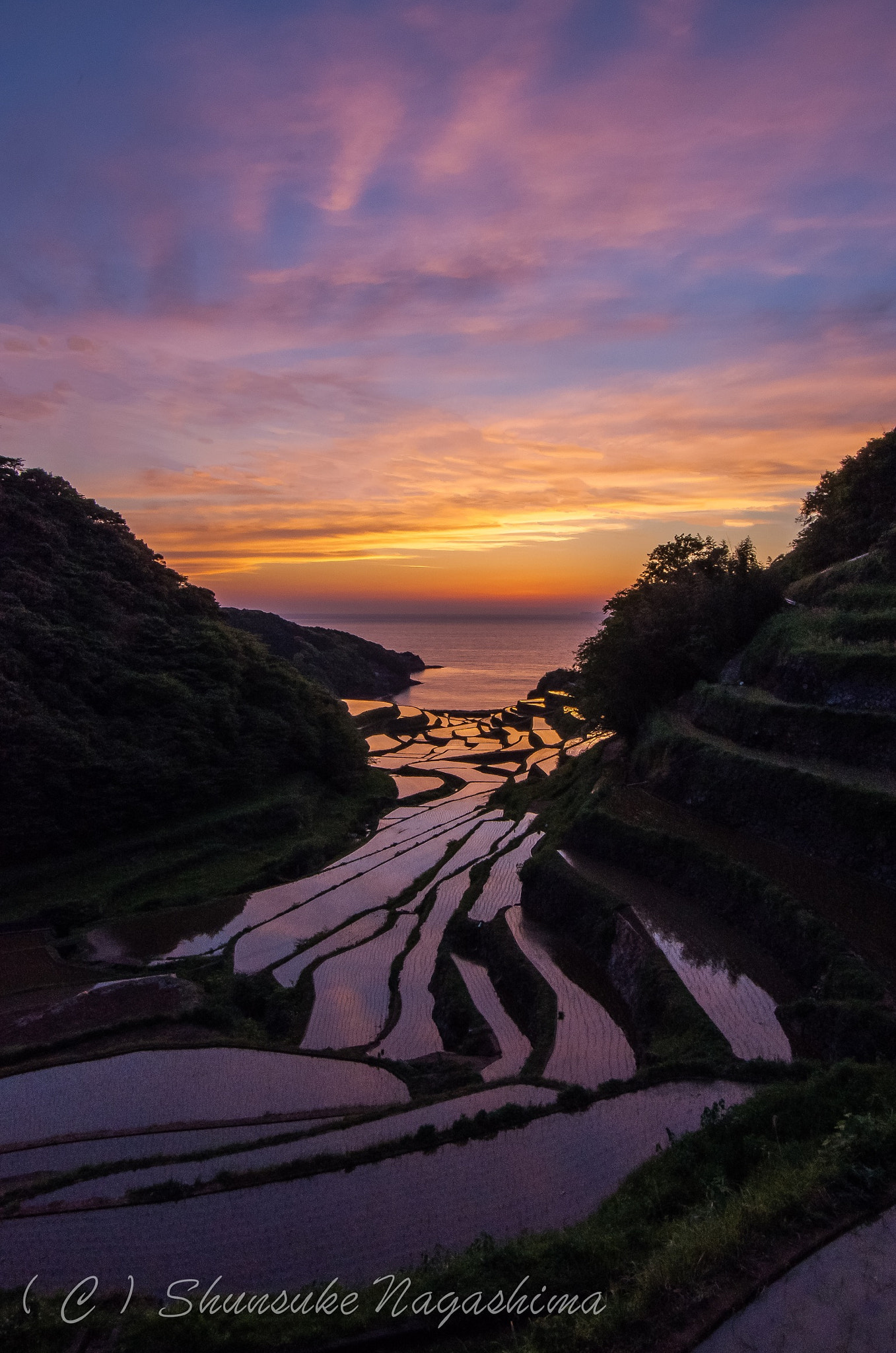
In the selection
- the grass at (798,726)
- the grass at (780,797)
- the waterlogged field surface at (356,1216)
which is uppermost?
the grass at (798,726)

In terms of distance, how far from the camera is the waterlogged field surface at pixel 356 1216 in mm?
7387

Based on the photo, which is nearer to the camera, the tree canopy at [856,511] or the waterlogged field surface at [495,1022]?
the waterlogged field surface at [495,1022]

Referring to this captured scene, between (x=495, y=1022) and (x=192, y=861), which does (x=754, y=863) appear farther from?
(x=192, y=861)

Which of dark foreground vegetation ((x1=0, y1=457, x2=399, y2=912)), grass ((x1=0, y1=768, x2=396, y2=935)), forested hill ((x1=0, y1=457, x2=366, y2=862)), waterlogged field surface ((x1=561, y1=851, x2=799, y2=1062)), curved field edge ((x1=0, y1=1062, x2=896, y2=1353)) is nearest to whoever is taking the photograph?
curved field edge ((x1=0, y1=1062, x2=896, y2=1353))

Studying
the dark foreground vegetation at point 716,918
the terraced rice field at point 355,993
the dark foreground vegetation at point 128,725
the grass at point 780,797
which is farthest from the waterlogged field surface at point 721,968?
the dark foreground vegetation at point 128,725

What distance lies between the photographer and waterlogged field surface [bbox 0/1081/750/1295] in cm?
739

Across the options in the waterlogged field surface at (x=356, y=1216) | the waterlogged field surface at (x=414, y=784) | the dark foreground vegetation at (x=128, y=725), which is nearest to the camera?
the waterlogged field surface at (x=356, y=1216)

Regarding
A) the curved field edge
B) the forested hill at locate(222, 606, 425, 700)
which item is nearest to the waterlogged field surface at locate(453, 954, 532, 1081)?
the curved field edge

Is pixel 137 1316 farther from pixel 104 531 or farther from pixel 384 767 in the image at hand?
pixel 384 767

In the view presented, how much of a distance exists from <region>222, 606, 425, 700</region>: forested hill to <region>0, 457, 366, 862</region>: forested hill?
106 ft

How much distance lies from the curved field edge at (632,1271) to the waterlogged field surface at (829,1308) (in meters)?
0.10

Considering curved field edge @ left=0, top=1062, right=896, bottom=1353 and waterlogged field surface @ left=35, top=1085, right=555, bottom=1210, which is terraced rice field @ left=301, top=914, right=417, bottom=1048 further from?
curved field edge @ left=0, top=1062, right=896, bottom=1353

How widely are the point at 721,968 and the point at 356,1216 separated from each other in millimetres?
8551

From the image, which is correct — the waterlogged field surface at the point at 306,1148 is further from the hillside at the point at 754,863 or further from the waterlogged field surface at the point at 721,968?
the waterlogged field surface at the point at 721,968
